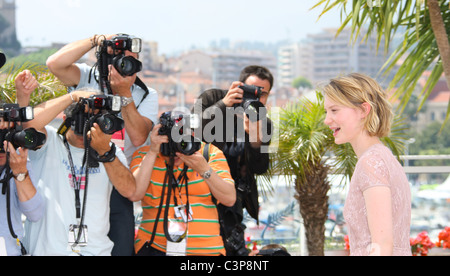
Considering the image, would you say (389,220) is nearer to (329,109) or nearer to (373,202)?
(373,202)

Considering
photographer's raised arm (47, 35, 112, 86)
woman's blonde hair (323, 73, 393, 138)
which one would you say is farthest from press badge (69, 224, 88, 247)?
woman's blonde hair (323, 73, 393, 138)

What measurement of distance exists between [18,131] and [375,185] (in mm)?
1458

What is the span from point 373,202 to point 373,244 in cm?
12

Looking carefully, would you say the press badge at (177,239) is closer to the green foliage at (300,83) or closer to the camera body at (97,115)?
the camera body at (97,115)

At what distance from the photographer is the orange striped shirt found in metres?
2.89

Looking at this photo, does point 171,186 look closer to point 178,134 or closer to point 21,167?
point 178,134

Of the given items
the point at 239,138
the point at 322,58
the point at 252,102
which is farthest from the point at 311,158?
the point at 322,58

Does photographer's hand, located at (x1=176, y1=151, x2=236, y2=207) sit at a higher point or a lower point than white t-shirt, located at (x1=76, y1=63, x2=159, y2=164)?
lower

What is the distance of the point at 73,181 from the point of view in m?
2.70

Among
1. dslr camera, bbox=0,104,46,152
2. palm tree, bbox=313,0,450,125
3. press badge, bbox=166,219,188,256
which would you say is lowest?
press badge, bbox=166,219,188,256

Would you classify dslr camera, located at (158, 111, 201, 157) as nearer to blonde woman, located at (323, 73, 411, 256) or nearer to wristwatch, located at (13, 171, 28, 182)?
wristwatch, located at (13, 171, 28, 182)

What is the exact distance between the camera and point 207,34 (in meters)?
158

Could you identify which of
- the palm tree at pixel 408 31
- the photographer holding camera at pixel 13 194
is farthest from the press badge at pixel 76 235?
the palm tree at pixel 408 31
